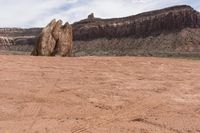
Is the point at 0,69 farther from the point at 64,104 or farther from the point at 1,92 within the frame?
the point at 64,104

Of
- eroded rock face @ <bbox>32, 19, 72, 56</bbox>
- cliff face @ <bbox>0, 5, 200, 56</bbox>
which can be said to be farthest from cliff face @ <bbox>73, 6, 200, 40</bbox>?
eroded rock face @ <bbox>32, 19, 72, 56</bbox>

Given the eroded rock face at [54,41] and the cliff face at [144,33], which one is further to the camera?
the cliff face at [144,33]

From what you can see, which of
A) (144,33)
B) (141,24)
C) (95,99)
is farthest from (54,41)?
(141,24)

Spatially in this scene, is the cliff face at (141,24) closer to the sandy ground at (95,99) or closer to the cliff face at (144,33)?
the cliff face at (144,33)

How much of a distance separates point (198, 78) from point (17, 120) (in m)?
7.65

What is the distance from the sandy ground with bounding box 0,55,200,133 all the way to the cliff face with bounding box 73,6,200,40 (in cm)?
7077

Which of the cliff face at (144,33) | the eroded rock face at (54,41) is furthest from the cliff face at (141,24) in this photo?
the eroded rock face at (54,41)

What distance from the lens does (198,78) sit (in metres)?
14.5

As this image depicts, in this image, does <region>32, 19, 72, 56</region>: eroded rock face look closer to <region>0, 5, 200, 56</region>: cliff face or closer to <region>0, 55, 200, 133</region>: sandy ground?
<region>0, 55, 200, 133</region>: sandy ground

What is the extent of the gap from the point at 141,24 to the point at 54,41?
68.3 metres

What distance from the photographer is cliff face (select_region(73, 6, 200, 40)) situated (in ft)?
280

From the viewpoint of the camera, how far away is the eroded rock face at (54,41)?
2459 centimetres

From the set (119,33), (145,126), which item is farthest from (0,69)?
(119,33)

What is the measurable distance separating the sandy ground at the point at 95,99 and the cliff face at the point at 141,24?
70.8 meters
